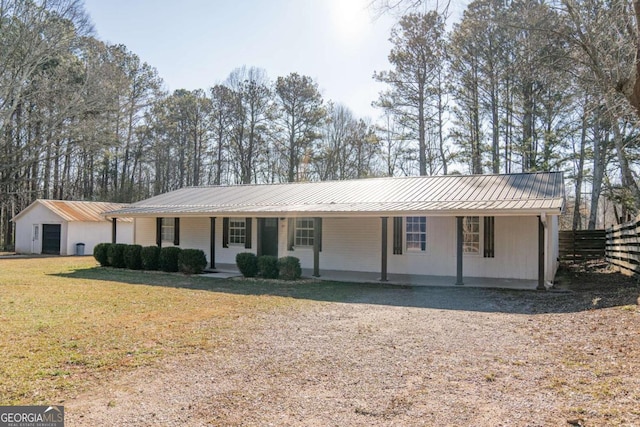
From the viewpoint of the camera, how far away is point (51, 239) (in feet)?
79.5

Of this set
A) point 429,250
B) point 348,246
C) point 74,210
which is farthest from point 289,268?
point 74,210

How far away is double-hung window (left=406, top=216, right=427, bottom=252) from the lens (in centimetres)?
1343

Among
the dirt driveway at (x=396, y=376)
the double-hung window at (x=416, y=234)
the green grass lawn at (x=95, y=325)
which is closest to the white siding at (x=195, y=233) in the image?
the green grass lawn at (x=95, y=325)

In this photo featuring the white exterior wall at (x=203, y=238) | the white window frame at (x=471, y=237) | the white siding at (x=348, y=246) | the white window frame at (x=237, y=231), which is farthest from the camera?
the white exterior wall at (x=203, y=238)

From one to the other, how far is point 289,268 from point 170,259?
4.52 metres

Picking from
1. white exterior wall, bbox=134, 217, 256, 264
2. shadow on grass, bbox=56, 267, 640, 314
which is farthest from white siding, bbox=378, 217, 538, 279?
white exterior wall, bbox=134, 217, 256, 264

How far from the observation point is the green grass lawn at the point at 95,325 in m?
4.55

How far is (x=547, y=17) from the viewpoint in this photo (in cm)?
1184

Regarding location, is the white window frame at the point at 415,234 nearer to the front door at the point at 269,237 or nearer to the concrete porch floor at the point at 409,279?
the concrete porch floor at the point at 409,279

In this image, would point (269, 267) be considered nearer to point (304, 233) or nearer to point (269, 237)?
point (304, 233)

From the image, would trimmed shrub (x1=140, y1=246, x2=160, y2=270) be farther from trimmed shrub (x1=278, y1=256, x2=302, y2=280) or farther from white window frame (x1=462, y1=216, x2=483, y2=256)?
white window frame (x1=462, y1=216, x2=483, y2=256)

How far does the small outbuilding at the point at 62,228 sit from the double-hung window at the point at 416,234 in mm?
16820

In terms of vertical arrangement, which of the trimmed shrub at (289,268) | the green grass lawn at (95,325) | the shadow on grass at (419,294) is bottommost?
the green grass lawn at (95,325)

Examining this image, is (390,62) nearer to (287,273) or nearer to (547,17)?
(547,17)
